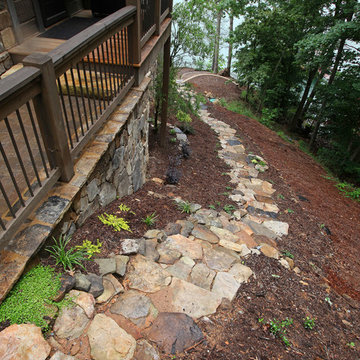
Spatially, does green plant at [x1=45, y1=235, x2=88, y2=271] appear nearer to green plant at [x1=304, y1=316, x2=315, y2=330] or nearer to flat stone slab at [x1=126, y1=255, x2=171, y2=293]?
flat stone slab at [x1=126, y1=255, x2=171, y2=293]

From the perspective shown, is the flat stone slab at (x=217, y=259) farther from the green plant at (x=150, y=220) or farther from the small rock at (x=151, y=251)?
the green plant at (x=150, y=220)

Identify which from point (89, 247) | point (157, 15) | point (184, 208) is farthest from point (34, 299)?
point (157, 15)

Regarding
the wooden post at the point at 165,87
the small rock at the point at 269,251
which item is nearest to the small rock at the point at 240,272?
the small rock at the point at 269,251

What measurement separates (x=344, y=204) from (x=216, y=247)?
5055 millimetres

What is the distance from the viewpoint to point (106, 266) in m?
2.34

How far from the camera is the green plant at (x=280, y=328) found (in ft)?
7.98

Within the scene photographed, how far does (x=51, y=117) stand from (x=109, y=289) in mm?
1428

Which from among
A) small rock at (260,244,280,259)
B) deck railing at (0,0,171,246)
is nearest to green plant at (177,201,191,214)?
small rock at (260,244,280,259)

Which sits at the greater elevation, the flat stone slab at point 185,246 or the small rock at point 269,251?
the flat stone slab at point 185,246

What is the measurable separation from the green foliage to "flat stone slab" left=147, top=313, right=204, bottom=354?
680 millimetres

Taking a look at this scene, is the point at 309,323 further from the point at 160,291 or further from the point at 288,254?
the point at 160,291

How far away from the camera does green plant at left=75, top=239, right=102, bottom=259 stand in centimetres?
237

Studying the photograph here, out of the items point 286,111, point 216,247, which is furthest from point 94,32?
point 286,111

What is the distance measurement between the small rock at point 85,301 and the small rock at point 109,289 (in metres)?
0.09
